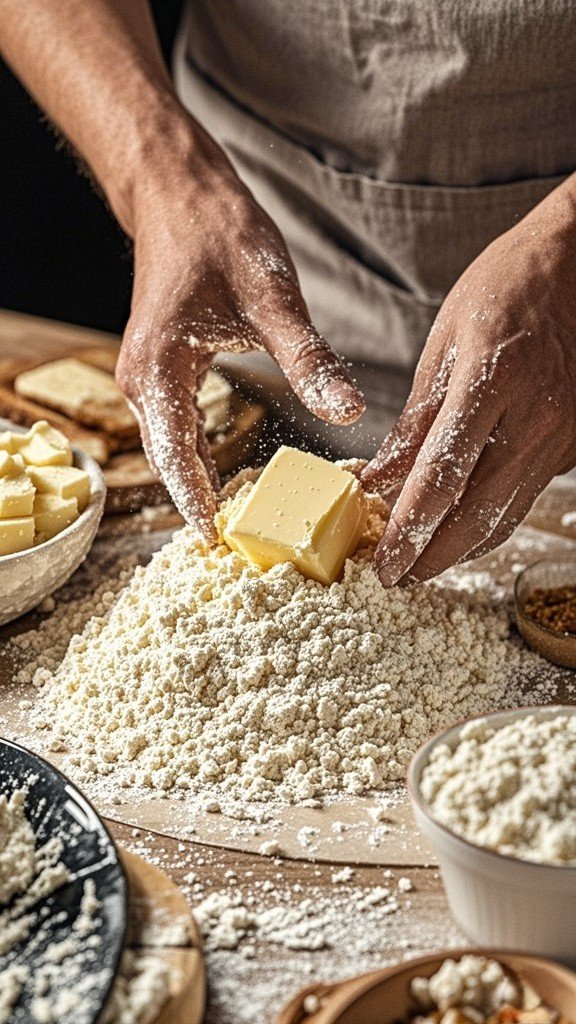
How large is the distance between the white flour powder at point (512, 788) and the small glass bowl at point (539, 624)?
39cm

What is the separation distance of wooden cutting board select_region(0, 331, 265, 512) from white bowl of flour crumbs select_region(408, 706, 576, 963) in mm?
655

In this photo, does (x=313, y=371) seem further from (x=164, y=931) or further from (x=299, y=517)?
(x=164, y=931)

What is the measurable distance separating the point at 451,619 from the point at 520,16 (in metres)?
0.86

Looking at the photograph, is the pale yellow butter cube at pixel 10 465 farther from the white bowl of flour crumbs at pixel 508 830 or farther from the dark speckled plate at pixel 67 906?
the white bowl of flour crumbs at pixel 508 830

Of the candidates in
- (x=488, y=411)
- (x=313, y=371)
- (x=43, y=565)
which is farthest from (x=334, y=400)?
(x=43, y=565)

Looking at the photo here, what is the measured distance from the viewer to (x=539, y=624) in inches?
54.9

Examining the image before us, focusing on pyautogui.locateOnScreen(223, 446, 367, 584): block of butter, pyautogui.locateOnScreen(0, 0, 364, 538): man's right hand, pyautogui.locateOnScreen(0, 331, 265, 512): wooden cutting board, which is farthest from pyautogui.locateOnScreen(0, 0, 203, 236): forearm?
pyautogui.locateOnScreen(223, 446, 367, 584): block of butter

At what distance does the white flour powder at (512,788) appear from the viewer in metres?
0.89

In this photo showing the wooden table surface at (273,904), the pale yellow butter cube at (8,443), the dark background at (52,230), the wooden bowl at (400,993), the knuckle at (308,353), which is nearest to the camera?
the wooden bowl at (400,993)

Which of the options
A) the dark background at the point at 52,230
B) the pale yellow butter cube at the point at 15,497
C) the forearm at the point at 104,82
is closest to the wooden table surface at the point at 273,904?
the pale yellow butter cube at the point at 15,497

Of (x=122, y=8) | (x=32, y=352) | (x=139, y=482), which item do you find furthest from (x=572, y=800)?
(x=32, y=352)

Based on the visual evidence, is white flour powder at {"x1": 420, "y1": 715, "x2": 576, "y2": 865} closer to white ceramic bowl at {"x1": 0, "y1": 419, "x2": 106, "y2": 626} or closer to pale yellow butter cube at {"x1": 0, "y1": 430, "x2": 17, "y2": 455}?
white ceramic bowl at {"x1": 0, "y1": 419, "x2": 106, "y2": 626}

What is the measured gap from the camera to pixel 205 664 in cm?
126

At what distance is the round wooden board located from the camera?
872mm
